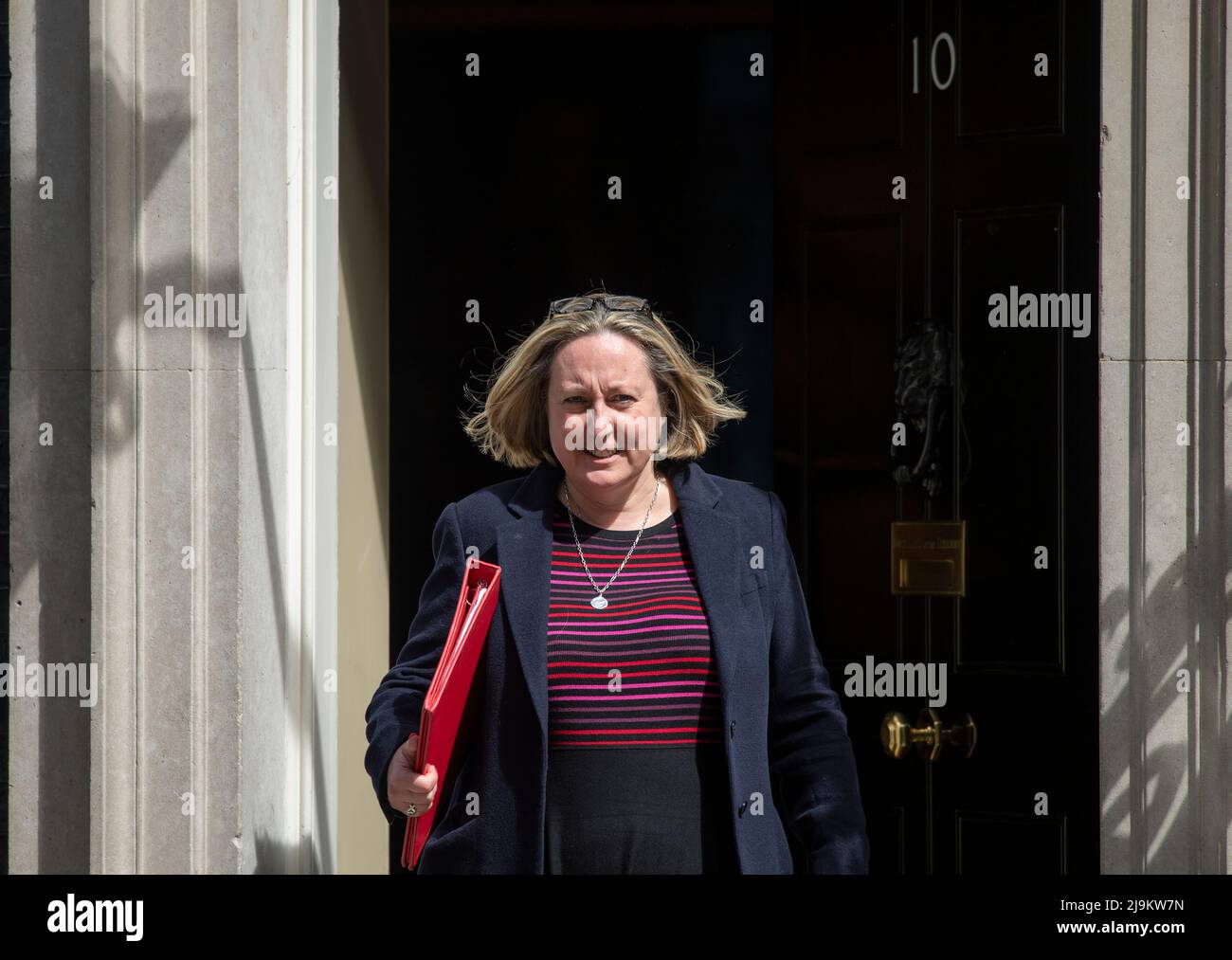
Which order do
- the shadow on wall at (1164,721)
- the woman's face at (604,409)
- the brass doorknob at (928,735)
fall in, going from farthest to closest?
the brass doorknob at (928,735) → the shadow on wall at (1164,721) → the woman's face at (604,409)

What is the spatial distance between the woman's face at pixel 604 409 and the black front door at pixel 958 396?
145 cm

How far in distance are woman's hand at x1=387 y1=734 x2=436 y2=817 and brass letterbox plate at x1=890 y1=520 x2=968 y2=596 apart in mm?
1932

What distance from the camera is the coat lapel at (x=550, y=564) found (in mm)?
2824

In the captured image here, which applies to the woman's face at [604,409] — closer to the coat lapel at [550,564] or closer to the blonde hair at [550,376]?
the blonde hair at [550,376]

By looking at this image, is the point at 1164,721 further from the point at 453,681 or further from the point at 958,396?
the point at 453,681

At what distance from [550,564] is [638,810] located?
616 millimetres


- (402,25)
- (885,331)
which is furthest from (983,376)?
(402,25)

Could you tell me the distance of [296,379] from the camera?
3775 mm

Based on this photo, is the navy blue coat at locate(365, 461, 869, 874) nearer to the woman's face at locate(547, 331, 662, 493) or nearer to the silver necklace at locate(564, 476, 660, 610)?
the silver necklace at locate(564, 476, 660, 610)

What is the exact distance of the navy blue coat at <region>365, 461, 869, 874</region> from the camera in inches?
111

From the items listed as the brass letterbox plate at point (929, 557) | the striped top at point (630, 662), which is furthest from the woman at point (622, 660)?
the brass letterbox plate at point (929, 557)

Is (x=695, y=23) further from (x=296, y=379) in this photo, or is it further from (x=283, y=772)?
(x=283, y=772)

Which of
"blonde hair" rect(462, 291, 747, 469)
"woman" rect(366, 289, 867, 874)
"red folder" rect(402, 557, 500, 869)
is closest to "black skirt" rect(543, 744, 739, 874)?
"woman" rect(366, 289, 867, 874)
